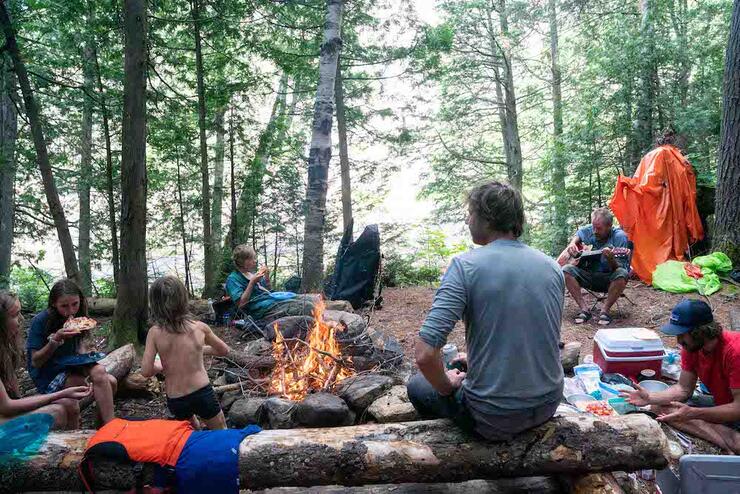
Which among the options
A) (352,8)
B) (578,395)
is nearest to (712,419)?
(578,395)

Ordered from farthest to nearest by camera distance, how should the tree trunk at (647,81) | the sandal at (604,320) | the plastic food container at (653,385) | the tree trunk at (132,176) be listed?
1. the tree trunk at (647,81)
2. the sandal at (604,320)
3. the tree trunk at (132,176)
4. the plastic food container at (653,385)

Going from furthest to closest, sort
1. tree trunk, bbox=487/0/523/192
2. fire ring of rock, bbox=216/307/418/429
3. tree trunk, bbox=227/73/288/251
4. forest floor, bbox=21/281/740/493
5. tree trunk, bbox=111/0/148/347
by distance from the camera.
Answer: tree trunk, bbox=487/0/523/192
tree trunk, bbox=227/73/288/251
tree trunk, bbox=111/0/148/347
forest floor, bbox=21/281/740/493
fire ring of rock, bbox=216/307/418/429

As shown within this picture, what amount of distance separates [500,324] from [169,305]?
2.25 metres

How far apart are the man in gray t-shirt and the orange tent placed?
648 centimetres

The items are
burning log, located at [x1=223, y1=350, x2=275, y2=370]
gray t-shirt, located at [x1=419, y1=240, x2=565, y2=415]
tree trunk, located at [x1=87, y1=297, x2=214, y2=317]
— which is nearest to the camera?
gray t-shirt, located at [x1=419, y1=240, x2=565, y2=415]

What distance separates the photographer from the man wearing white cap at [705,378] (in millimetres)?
2982

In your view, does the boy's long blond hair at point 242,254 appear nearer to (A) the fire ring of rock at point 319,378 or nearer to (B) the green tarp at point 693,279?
(A) the fire ring of rock at point 319,378

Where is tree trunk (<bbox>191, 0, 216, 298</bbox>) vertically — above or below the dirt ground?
above

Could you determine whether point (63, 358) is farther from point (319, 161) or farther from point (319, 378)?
point (319, 161)

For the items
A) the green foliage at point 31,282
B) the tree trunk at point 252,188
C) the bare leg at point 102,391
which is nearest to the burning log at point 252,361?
the bare leg at point 102,391

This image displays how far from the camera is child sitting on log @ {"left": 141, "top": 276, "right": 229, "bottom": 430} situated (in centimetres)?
320

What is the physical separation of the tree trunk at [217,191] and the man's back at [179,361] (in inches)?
223

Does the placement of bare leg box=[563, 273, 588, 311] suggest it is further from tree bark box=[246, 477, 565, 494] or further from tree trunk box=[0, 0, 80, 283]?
tree trunk box=[0, 0, 80, 283]

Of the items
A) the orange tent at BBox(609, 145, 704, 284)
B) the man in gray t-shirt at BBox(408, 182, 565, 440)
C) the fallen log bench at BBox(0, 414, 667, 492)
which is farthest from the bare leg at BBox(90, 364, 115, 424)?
the orange tent at BBox(609, 145, 704, 284)
